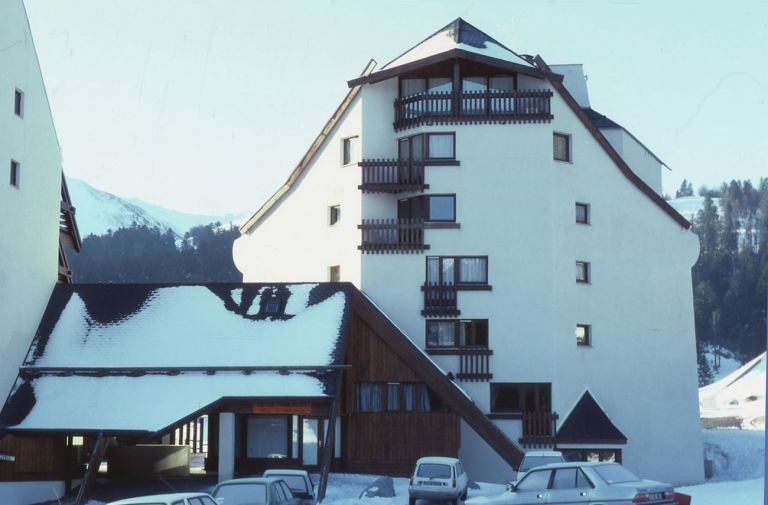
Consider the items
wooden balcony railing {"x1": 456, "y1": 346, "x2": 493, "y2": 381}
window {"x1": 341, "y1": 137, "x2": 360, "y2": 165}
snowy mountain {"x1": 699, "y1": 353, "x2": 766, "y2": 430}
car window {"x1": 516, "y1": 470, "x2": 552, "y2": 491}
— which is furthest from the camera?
snowy mountain {"x1": 699, "y1": 353, "x2": 766, "y2": 430}

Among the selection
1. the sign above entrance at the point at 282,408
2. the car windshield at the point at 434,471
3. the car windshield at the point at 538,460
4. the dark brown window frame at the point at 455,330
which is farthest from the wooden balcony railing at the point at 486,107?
the car windshield at the point at 434,471

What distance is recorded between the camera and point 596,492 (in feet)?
82.6

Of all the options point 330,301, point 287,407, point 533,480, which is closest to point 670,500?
point 533,480

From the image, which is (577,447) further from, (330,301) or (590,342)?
(330,301)

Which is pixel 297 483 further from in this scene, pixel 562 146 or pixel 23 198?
pixel 562 146

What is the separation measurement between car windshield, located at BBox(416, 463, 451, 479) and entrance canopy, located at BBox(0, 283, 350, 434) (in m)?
5.76

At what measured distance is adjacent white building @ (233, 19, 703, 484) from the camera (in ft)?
161

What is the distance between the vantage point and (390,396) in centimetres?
4500

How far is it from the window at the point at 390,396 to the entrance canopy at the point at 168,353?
294 cm

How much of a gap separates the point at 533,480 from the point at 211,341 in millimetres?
19930

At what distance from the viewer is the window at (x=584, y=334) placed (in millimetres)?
50312

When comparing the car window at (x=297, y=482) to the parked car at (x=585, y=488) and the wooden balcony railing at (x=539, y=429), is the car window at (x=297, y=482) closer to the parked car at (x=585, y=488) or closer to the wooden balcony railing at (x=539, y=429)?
the parked car at (x=585, y=488)

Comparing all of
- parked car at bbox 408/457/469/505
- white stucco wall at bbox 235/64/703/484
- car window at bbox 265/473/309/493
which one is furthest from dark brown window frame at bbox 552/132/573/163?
car window at bbox 265/473/309/493

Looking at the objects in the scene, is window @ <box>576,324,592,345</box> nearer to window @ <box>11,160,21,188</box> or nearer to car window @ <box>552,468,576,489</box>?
car window @ <box>552,468,576,489</box>
